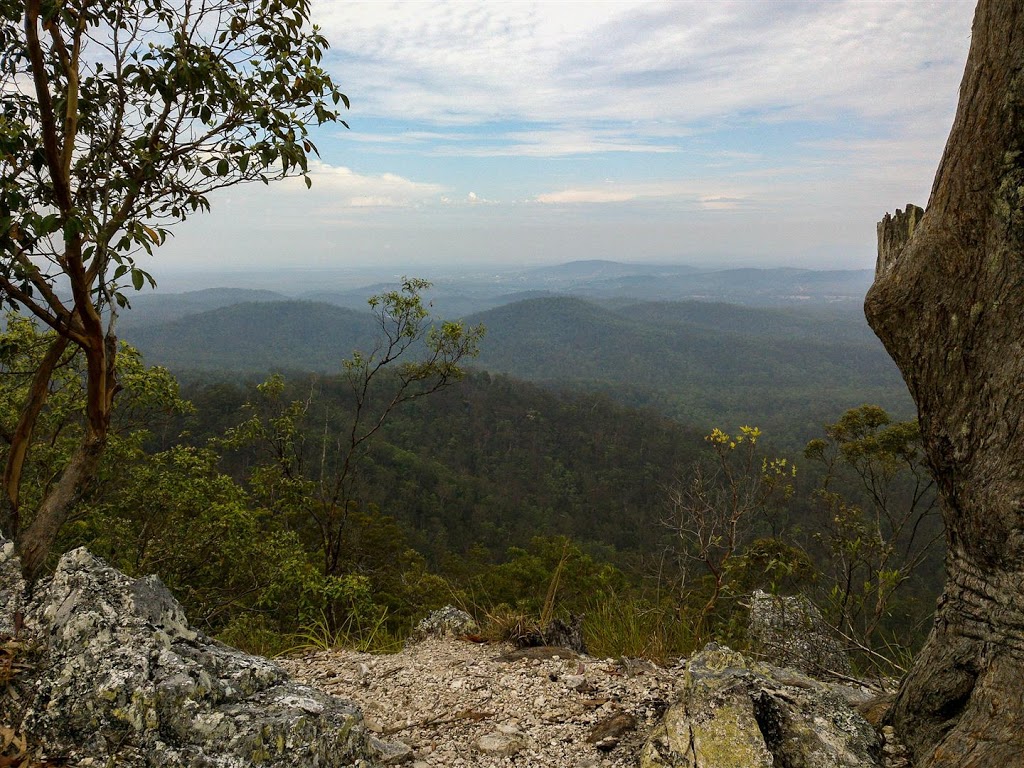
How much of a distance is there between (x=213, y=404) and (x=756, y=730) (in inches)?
1708

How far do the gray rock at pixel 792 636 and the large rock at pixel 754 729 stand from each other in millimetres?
1470

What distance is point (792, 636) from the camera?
482 centimetres

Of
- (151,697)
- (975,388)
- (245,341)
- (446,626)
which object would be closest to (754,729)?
(975,388)

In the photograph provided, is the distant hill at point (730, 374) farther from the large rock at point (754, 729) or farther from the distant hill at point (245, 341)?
the large rock at point (754, 729)

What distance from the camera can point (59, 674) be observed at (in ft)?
6.57

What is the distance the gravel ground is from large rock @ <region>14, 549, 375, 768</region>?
503 millimetres

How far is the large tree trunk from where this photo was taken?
2012 mm

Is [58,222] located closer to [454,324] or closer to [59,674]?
[59,674]

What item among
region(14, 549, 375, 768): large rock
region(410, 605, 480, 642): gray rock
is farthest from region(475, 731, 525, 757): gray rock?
region(410, 605, 480, 642): gray rock

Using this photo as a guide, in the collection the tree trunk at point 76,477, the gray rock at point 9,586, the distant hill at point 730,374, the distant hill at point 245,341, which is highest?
the tree trunk at point 76,477

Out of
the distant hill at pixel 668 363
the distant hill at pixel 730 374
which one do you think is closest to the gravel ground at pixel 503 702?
the distant hill at pixel 730 374

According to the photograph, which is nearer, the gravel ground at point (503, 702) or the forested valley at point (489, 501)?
the gravel ground at point (503, 702)

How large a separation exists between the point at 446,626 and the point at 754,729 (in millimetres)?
3255

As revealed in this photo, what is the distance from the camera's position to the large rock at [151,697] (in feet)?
6.22
